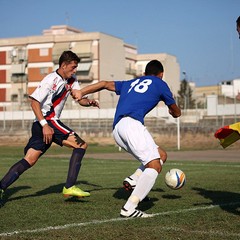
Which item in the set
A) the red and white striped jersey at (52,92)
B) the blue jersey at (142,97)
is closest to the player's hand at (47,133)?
the red and white striped jersey at (52,92)

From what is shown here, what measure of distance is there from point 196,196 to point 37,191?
2995 mm

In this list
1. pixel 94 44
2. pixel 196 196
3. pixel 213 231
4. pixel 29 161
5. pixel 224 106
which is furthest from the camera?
pixel 94 44

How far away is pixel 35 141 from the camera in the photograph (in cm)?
888

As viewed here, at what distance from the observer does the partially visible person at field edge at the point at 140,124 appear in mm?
7277

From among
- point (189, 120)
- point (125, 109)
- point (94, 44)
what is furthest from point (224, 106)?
point (125, 109)

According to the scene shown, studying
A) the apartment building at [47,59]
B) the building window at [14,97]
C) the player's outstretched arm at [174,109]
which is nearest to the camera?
the player's outstretched arm at [174,109]

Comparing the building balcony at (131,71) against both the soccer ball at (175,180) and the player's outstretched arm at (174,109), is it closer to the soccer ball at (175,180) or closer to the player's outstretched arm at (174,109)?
the soccer ball at (175,180)

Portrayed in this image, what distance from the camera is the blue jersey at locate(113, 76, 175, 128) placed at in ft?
24.8

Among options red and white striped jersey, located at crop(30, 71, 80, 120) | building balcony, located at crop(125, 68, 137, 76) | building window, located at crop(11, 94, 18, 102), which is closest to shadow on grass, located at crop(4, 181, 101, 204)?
red and white striped jersey, located at crop(30, 71, 80, 120)

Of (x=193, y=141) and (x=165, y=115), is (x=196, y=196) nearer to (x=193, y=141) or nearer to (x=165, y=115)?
(x=193, y=141)

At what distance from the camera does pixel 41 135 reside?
29.2 ft

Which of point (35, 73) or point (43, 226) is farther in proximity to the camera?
point (35, 73)

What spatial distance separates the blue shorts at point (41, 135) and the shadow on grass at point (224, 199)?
2.57 meters

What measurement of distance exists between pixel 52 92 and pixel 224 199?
3.24 meters
